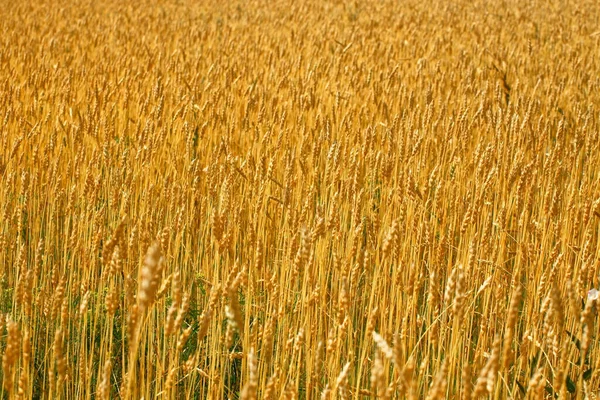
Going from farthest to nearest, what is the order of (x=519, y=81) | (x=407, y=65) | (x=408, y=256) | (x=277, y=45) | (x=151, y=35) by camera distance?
1. (x=151, y=35)
2. (x=277, y=45)
3. (x=407, y=65)
4. (x=519, y=81)
5. (x=408, y=256)

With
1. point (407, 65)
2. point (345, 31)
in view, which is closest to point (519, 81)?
point (407, 65)

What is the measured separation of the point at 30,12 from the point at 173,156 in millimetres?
5851

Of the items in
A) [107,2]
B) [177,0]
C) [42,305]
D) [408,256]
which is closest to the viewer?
[42,305]

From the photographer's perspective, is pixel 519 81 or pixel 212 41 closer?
pixel 519 81

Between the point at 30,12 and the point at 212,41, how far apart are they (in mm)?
2756

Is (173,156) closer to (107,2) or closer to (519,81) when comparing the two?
(519,81)

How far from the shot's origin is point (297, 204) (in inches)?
98.6

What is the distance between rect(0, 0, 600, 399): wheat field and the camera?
1.44 metres

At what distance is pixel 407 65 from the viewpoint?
5.11m

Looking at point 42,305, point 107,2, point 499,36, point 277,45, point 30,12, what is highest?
point 107,2

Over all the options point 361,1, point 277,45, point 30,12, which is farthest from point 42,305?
point 361,1

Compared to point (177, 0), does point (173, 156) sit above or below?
below

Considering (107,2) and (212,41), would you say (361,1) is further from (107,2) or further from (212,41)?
(212,41)

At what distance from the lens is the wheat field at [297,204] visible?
1443 millimetres
